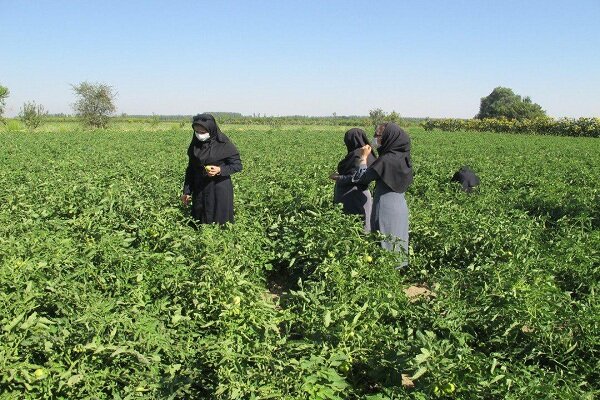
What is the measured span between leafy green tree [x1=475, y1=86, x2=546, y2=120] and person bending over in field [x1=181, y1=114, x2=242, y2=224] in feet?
238

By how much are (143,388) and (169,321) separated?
0.72 m

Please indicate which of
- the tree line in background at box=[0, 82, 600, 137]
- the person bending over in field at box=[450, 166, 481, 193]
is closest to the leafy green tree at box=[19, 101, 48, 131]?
the tree line in background at box=[0, 82, 600, 137]

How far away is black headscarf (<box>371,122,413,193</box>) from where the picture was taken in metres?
5.03

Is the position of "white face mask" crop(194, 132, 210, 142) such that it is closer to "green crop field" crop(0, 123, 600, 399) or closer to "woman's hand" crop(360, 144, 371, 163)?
"green crop field" crop(0, 123, 600, 399)

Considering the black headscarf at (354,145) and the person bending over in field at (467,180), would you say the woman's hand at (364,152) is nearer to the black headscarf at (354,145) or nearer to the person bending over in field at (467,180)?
the black headscarf at (354,145)

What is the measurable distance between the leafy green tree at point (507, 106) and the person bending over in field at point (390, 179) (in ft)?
237

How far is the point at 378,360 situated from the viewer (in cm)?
280

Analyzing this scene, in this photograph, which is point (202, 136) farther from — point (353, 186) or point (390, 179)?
point (390, 179)

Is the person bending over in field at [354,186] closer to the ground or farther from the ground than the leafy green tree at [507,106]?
closer to the ground

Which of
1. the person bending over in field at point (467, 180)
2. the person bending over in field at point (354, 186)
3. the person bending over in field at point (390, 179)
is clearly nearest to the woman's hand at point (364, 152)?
the person bending over in field at point (354, 186)

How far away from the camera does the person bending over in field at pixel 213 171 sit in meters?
5.29

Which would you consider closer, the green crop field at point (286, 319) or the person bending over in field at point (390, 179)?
the green crop field at point (286, 319)

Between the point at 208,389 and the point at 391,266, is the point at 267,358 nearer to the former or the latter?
Answer: the point at 208,389

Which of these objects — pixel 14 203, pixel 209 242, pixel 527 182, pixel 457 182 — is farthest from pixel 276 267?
pixel 527 182
